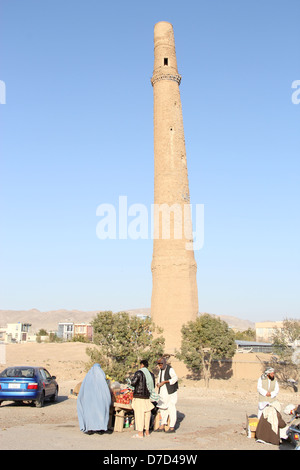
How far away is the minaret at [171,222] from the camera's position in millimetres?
33625

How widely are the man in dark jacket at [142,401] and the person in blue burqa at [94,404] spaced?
549 mm

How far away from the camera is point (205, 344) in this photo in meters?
27.4

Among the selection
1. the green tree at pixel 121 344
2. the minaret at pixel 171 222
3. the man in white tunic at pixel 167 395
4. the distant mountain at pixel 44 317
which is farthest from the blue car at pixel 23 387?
the distant mountain at pixel 44 317

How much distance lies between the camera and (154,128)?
3706 centimetres

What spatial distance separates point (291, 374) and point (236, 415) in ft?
49.7

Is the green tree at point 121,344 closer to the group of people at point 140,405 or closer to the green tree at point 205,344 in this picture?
the green tree at point 205,344

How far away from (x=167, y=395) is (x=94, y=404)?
168 centimetres

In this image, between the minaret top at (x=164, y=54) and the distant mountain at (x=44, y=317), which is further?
the distant mountain at (x=44, y=317)

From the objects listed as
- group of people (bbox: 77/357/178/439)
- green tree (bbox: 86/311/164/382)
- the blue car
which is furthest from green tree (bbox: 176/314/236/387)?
group of people (bbox: 77/357/178/439)

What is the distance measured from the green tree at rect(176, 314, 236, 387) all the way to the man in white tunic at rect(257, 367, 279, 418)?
18.2 meters

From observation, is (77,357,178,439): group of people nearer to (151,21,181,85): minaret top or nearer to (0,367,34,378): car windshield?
(0,367,34,378): car windshield

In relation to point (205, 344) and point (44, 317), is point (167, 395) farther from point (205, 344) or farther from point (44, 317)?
point (44, 317)

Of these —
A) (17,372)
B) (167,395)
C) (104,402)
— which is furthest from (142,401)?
(17,372)
